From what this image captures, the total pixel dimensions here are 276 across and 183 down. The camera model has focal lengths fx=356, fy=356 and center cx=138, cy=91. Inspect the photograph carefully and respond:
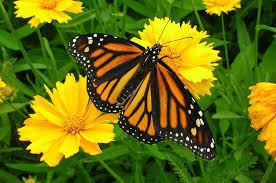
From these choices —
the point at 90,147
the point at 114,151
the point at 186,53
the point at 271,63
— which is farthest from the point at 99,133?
the point at 271,63

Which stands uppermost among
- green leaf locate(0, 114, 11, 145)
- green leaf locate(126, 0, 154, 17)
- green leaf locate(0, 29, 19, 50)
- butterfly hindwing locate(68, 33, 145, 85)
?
green leaf locate(126, 0, 154, 17)

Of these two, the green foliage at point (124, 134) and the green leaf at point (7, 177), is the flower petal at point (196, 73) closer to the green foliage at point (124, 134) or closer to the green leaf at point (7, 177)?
the green foliage at point (124, 134)

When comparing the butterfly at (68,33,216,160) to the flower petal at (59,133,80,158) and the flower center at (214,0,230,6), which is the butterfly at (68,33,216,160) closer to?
the flower petal at (59,133,80,158)

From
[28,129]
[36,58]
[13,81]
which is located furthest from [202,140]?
[36,58]

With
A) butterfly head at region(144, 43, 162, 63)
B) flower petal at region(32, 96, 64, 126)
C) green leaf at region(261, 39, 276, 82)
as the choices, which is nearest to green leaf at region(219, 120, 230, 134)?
green leaf at region(261, 39, 276, 82)

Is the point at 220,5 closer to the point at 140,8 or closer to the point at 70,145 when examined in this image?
the point at 140,8

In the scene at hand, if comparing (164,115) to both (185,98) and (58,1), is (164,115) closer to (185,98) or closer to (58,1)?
(185,98)
